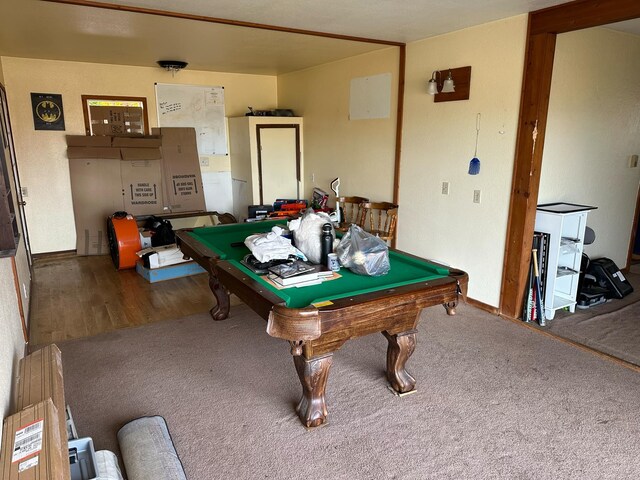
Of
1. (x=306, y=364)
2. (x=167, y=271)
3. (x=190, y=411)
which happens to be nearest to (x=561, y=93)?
(x=306, y=364)

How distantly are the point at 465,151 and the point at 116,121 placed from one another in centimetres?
441

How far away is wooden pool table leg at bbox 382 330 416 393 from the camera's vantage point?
2545mm

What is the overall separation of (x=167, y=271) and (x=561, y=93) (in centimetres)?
411

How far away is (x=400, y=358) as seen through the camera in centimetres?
261

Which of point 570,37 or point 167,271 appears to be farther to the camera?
point 167,271

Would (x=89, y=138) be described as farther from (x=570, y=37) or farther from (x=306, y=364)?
(x=570, y=37)

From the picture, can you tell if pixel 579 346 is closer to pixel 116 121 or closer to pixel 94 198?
pixel 94 198

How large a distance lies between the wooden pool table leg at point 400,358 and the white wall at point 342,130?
2.50 meters

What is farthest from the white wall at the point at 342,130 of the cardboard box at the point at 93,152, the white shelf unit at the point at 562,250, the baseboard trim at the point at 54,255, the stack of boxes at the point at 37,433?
the stack of boxes at the point at 37,433

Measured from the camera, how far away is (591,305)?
13.3 ft

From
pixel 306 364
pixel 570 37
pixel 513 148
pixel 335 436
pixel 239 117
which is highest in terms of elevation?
pixel 570 37

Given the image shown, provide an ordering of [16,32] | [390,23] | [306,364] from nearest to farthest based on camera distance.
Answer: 1. [306,364]
2. [390,23]
3. [16,32]

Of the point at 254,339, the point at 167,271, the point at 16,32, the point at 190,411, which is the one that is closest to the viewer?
the point at 190,411

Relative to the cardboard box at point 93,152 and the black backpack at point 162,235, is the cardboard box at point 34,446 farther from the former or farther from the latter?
the cardboard box at point 93,152
